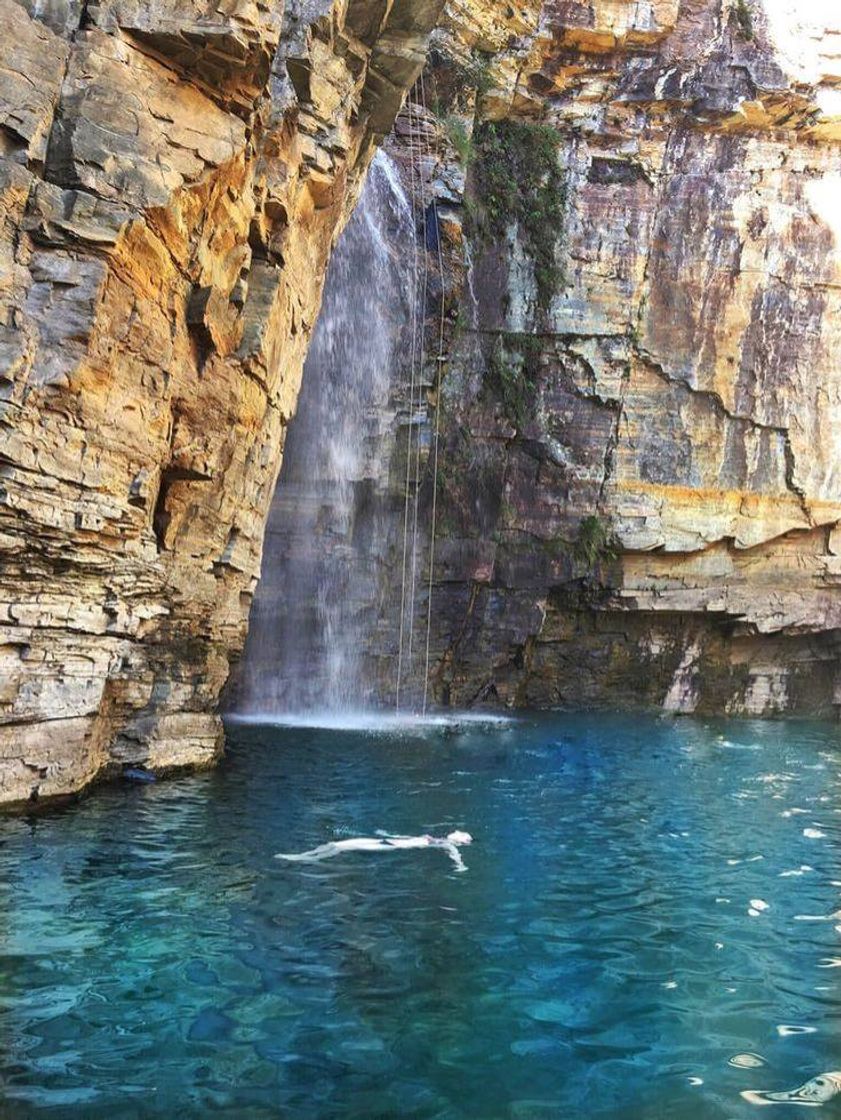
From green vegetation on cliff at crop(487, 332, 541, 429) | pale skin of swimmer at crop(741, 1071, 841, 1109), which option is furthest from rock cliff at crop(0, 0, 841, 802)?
pale skin of swimmer at crop(741, 1071, 841, 1109)

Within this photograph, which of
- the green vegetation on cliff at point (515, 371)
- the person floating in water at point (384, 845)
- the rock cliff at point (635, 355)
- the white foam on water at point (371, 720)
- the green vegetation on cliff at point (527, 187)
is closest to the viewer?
the person floating in water at point (384, 845)

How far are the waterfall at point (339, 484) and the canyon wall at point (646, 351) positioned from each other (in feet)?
7.98

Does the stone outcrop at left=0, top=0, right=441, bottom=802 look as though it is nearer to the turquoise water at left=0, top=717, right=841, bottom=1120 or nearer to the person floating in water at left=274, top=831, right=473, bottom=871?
the turquoise water at left=0, top=717, right=841, bottom=1120

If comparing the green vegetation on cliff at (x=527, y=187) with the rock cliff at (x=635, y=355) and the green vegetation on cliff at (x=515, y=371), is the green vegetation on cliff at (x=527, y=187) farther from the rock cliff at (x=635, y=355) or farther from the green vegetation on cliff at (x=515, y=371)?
the green vegetation on cliff at (x=515, y=371)

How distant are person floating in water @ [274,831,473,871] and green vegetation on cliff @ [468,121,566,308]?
1756 centimetres

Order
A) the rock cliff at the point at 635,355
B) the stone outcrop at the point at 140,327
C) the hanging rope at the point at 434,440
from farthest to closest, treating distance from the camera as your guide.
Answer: the rock cliff at the point at 635,355 → the hanging rope at the point at 434,440 → the stone outcrop at the point at 140,327

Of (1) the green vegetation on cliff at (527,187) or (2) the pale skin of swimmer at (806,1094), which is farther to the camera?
(1) the green vegetation on cliff at (527,187)

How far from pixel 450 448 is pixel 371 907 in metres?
16.5

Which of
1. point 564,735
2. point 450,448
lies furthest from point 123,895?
point 450,448

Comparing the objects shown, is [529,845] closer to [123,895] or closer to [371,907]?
[371,907]

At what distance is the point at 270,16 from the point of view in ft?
28.3

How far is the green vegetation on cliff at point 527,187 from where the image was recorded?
2242cm

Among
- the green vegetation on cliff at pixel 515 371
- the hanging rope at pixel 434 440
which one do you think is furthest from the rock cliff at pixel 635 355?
the hanging rope at pixel 434 440

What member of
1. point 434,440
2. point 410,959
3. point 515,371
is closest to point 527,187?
point 515,371
